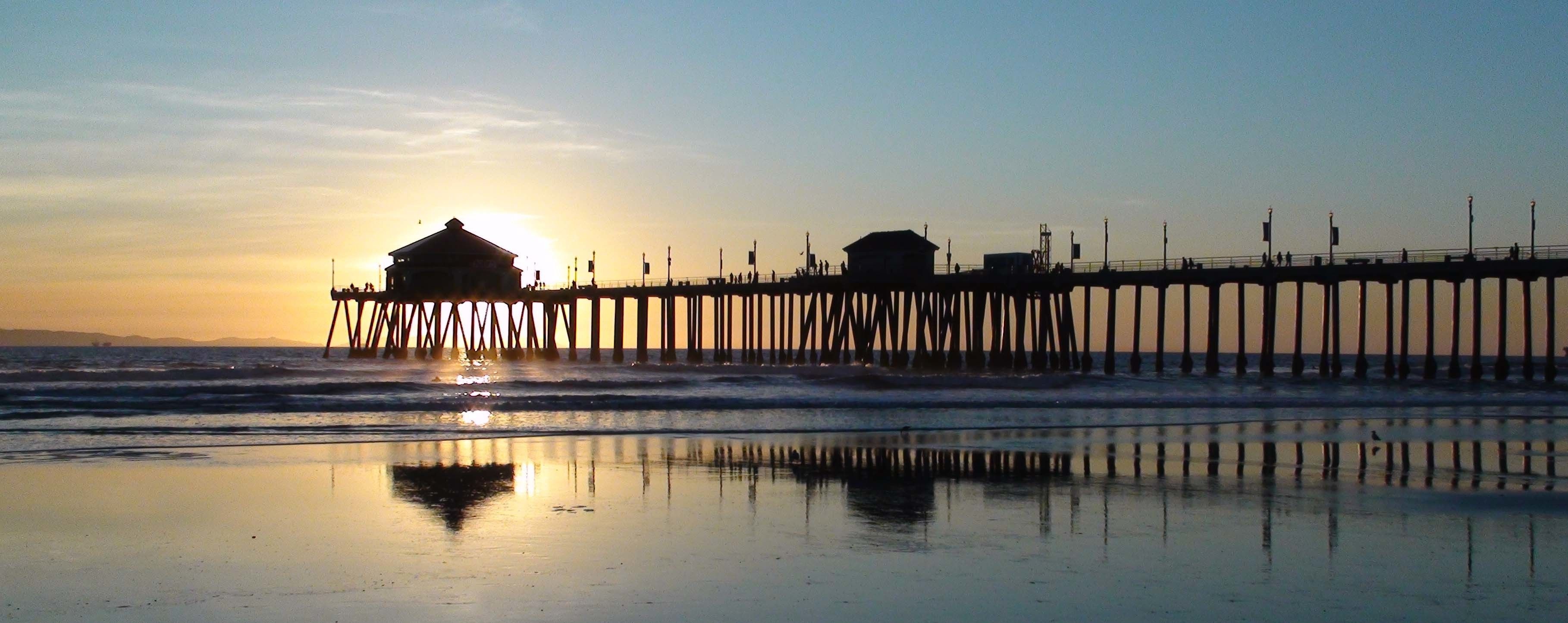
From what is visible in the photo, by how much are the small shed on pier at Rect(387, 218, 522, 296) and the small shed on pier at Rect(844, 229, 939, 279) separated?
2608 cm

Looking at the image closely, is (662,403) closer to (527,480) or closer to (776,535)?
(527,480)

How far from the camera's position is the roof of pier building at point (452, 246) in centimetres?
7462

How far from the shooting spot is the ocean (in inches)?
912

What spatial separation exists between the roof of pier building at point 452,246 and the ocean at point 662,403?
20765 millimetres

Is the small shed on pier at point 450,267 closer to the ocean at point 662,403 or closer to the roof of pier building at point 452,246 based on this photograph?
the roof of pier building at point 452,246

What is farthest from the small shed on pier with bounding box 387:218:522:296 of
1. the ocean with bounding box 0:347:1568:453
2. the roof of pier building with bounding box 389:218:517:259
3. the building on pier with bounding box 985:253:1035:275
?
the building on pier with bounding box 985:253:1035:275

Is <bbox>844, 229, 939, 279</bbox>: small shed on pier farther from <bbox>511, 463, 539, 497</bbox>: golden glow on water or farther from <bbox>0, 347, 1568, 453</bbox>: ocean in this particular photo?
<bbox>511, 463, 539, 497</bbox>: golden glow on water

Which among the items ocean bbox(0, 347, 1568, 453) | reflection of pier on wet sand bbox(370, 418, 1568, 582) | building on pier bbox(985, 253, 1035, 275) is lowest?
ocean bbox(0, 347, 1568, 453)

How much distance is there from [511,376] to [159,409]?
92.3 feet

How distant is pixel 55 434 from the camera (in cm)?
2166

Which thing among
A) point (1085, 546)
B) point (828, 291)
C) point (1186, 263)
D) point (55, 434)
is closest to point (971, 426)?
point (1085, 546)

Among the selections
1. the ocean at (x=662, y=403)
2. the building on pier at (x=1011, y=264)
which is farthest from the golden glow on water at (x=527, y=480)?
the building on pier at (x=1011, y=264)

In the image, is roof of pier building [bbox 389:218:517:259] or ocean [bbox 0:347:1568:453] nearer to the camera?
ocean [bbox 0:347:1568:453]

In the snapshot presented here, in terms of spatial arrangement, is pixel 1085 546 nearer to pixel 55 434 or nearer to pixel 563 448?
pixel 563 448
